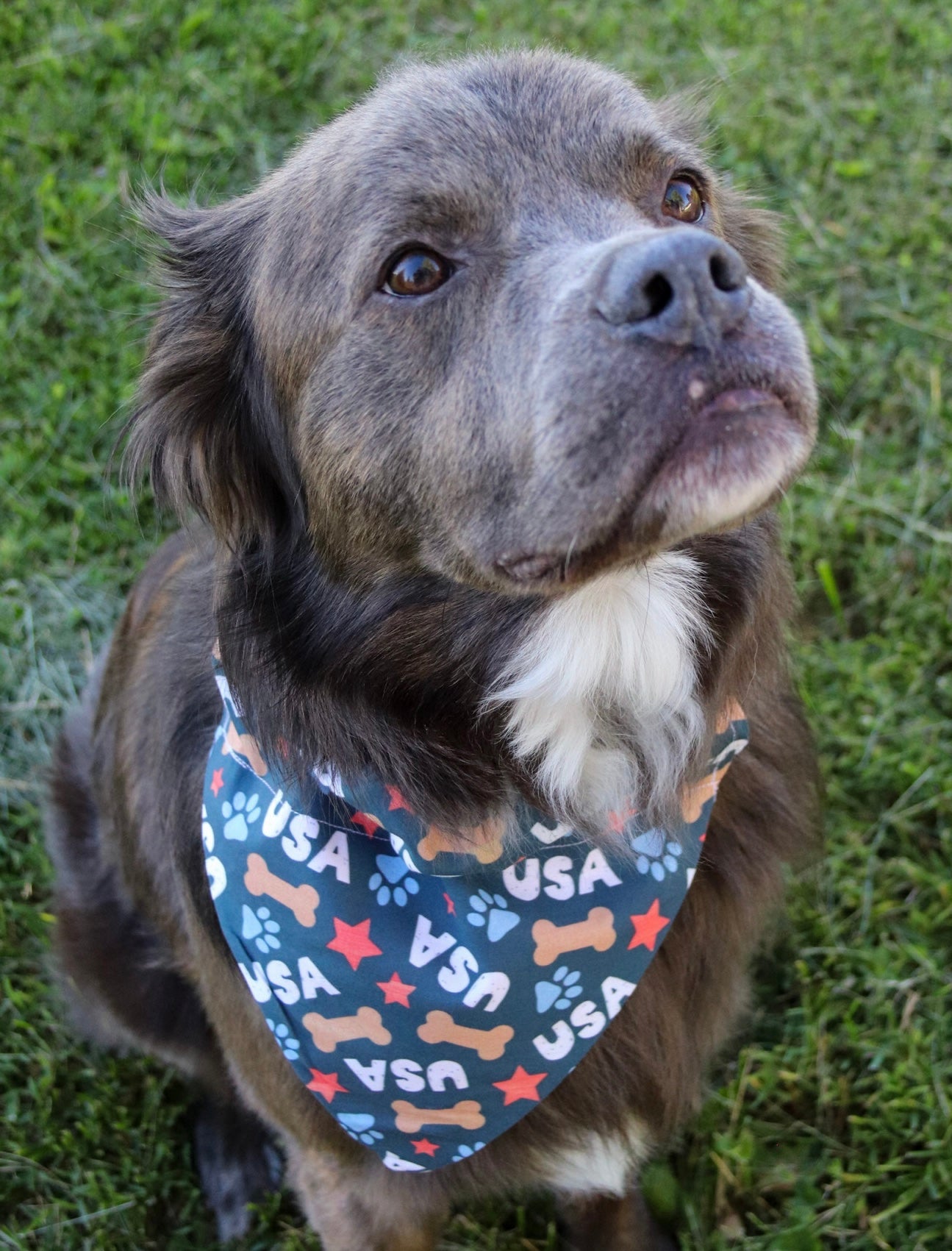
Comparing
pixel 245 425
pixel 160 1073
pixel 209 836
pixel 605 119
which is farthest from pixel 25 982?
pixel 605 119

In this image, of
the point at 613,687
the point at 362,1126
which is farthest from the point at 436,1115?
the point at 613,687

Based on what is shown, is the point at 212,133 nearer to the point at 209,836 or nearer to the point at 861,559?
the point at 861,559

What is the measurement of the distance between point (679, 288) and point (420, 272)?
573mm

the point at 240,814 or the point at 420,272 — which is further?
the point at 240,814

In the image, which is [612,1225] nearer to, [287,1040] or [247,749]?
[287,1040]

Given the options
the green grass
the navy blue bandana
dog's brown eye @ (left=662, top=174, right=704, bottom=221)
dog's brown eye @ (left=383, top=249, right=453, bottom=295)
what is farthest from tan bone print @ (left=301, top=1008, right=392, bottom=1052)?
dog's brown eye @ (left=662, top=174, right=704, bottom=221)

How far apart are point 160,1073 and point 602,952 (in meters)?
1.72

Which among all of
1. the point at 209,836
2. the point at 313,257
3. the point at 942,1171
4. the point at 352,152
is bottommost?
the point at 942,1171

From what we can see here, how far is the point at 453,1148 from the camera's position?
244cm

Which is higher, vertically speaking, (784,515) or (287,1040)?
(784,515)

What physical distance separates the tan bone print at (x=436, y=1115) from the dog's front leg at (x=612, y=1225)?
0.65 m

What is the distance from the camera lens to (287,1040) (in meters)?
2.41

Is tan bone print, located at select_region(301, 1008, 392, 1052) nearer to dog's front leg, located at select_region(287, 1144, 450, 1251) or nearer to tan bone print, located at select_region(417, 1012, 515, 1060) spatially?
tan bone print, located at select_region(417, 1012, 515, 1060)

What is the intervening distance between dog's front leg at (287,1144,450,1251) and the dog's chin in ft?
4.83
